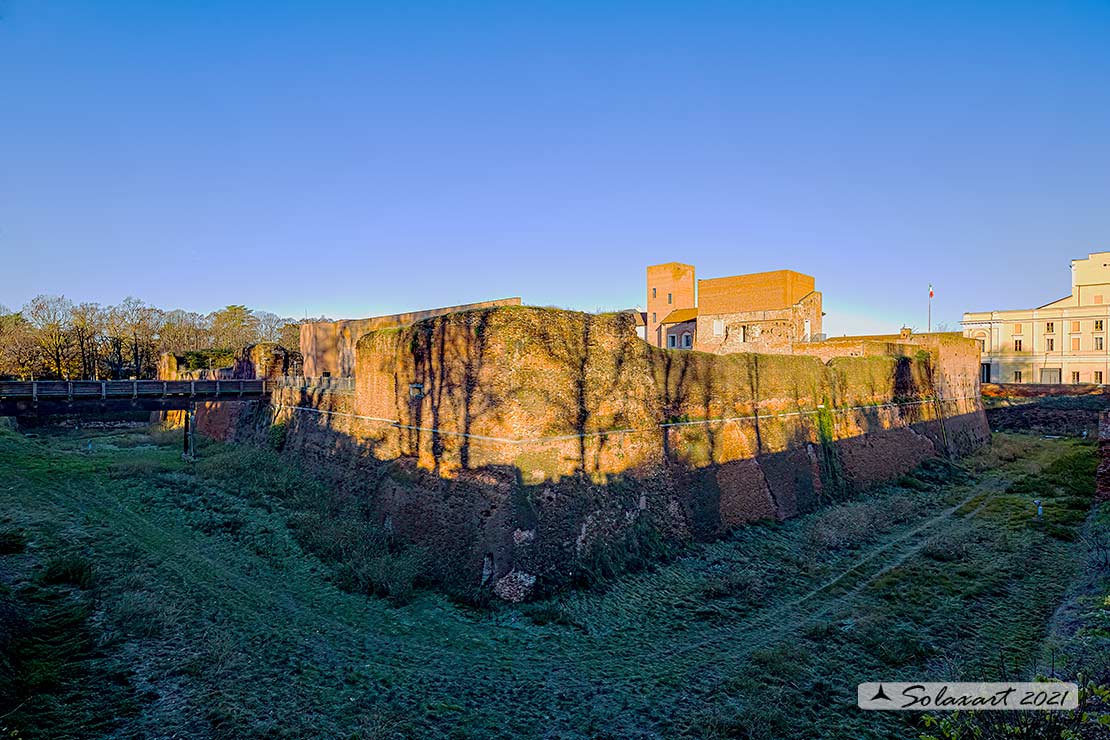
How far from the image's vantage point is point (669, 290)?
176 feet

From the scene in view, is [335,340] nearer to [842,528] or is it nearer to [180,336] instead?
[842,528]

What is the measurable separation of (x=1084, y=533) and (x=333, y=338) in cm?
2329

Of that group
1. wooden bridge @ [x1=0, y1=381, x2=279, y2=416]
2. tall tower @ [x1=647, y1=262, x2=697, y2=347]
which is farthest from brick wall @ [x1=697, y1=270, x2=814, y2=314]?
wooden bridge @ [x1=0, y1=381, x2=279, y2=416]

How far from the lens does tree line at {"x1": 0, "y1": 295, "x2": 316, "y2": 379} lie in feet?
111

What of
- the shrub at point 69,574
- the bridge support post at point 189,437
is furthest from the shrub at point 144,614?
the bridge support post at point 189,437

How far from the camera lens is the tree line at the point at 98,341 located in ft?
111

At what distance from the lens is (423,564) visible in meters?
9.87

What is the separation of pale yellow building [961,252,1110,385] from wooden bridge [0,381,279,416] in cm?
4541

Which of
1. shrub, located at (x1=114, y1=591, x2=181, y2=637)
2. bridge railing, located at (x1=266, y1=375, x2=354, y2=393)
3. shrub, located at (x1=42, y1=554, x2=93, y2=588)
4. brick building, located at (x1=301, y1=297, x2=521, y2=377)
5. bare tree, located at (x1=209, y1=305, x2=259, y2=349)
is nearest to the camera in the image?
shrub, located at (x1=114, y1=591, x2=181, y2=637)

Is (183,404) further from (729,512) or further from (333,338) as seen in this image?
(729,512)

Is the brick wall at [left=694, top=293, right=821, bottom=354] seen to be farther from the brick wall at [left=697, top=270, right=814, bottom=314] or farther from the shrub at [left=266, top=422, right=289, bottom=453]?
the shrub at [left=266, top=422, right=289, bottom=453]

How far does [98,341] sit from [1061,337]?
68.1m

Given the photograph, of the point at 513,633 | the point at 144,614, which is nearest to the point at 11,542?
the point at 144,614

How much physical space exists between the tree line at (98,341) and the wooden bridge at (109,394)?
10.6 metres
